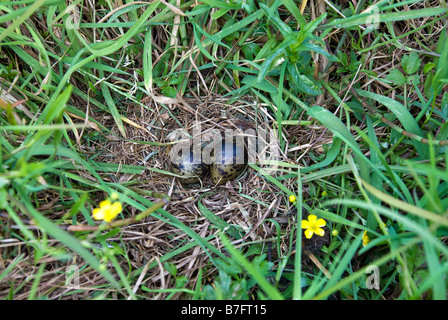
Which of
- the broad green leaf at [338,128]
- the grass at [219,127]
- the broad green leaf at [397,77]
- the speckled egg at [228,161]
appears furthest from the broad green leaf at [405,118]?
the speckled egg at [228,161]

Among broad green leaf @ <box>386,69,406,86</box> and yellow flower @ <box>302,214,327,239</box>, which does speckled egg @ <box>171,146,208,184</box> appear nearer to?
yellow flower @ <box>302,214,327,239</box>

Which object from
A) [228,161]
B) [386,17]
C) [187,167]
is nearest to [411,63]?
[386,17]

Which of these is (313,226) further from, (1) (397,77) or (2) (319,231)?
(1) (397,77)

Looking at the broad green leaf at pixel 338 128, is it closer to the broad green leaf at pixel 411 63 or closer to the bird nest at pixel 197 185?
the bird nest at pixel 197 185

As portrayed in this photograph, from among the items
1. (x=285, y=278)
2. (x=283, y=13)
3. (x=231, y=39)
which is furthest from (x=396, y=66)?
(x=285, y=278)

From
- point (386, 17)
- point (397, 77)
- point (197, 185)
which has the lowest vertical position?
point (197, 185)

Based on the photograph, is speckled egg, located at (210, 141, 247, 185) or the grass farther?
speckled egg, located at (210, 141, 247, 185)

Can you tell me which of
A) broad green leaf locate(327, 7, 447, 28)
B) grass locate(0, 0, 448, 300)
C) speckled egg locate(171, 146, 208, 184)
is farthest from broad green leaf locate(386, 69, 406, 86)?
speckled egg locate(171, 146, 208, 184)
